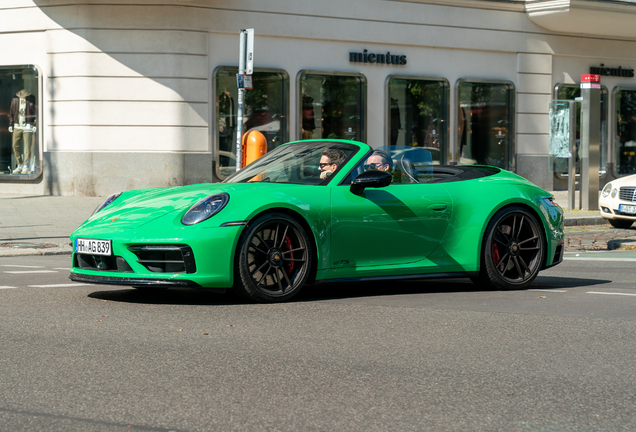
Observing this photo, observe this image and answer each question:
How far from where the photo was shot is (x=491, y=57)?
75.5 ft

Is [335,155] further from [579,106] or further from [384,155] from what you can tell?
[579,106]

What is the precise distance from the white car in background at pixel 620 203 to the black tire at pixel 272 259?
917 cm

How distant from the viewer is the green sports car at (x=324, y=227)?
259 inches

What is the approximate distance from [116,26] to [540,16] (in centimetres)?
1028

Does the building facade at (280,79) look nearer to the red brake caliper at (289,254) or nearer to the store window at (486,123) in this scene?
the store window at (486,123)

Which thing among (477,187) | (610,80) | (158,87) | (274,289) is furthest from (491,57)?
(274,289)

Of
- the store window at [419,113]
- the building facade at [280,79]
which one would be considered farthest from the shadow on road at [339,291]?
the store window at [419,113]

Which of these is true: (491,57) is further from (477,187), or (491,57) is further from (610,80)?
(477,187)

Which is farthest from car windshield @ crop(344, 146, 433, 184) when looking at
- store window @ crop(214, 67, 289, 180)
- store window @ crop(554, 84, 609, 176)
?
store window @ crop(554, 84, 609, 176)

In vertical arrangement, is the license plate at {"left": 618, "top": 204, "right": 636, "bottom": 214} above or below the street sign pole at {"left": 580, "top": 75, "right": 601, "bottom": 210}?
below

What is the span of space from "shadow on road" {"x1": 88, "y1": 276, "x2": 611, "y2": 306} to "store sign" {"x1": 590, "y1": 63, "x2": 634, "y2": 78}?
16.9m

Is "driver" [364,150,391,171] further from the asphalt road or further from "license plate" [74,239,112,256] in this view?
"license plate" [74,239,112,256]

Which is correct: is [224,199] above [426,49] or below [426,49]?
below

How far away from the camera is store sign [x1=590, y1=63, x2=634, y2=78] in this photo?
24609mm
